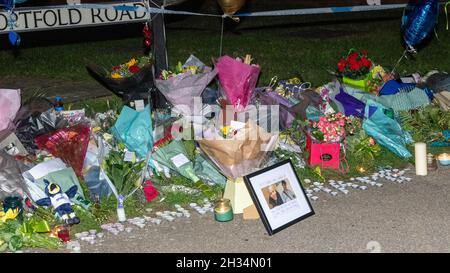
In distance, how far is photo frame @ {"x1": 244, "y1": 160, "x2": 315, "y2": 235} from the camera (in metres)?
4.71

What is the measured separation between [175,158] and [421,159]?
6.17 feet

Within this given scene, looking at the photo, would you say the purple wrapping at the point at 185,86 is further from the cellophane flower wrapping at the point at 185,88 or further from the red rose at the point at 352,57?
the red rose at the point at 352,57

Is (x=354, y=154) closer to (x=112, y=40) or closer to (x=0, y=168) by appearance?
(x=0, y=168)

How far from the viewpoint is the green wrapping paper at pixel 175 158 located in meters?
5.50

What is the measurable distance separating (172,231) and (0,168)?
4.44 feet

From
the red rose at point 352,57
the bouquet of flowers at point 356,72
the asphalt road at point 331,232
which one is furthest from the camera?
the red rose at point 352,57

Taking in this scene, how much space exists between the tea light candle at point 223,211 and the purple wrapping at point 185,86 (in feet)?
4.63

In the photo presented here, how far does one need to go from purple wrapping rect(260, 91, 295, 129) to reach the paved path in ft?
7.70

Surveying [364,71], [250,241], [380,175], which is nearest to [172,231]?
[250,241]

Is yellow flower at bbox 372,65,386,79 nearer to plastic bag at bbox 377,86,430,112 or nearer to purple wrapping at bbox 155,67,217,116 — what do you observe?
plastic bag at bbox 377,86,430,112

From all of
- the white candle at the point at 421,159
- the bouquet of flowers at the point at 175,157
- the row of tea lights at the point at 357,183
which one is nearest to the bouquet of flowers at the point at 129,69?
the bouquet of flowers at the point at 175,157

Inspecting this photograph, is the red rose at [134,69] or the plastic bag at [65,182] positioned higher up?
the red rose at [134,69]

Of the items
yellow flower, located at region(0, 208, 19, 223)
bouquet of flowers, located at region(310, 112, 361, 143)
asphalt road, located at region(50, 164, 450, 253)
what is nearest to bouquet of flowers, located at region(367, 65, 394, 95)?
bouquet of flowers, located at region(310, 112, 361, 143)

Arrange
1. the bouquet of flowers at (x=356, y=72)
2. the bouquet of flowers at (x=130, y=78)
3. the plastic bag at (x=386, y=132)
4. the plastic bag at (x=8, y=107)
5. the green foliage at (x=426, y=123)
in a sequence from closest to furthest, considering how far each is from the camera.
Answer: the plastic bag at (x=8, y=107)
the plastic bag at (x=386, y=132)
the green foliage at (x=426, y=123)
the bouquet of flowers at (x=130, y=78)
the bouquet of flowers at (x=356, y=72)
